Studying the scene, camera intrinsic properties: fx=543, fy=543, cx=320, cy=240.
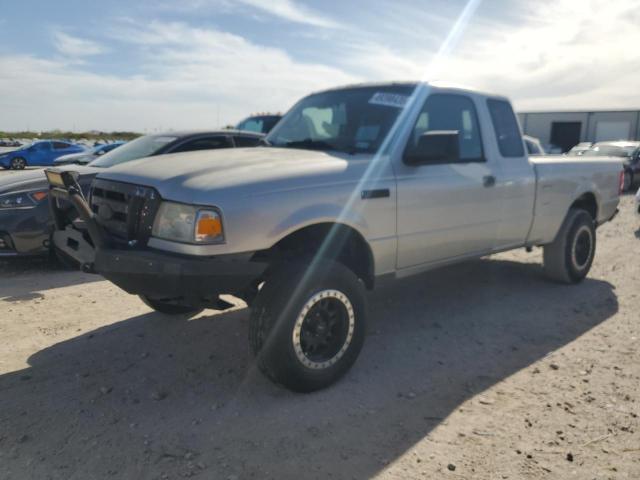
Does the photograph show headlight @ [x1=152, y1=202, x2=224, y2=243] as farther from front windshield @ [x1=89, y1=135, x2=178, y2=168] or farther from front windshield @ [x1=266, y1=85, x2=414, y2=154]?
front windshield @ [x1=89, y1=135, x2=178, y2=168]

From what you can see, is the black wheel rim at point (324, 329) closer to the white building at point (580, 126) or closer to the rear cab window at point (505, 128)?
the rear cab window at point (505, 128)

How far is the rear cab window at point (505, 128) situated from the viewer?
4.79m

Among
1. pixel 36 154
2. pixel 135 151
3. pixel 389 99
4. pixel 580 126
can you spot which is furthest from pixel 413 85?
pixel 580 126

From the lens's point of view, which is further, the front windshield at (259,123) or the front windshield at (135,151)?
the front windshield at (259,123)

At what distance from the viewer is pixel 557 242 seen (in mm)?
5648

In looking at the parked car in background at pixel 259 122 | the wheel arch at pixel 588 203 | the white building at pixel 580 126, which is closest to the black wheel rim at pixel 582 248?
the wheel arch at pixel 588 203

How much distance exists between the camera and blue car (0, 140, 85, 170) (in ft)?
78.0

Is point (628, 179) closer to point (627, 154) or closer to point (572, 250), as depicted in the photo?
point (627, 154)

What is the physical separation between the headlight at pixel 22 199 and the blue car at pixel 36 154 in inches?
784

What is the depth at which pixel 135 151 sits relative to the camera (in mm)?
6625

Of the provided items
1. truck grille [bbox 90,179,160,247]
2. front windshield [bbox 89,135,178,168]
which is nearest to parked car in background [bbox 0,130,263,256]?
front windshield [bbox 89,135,178,168]

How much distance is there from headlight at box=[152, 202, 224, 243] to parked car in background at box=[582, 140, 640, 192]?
1530cm

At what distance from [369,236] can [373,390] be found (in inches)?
39.2

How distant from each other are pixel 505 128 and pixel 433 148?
5.19 ft
